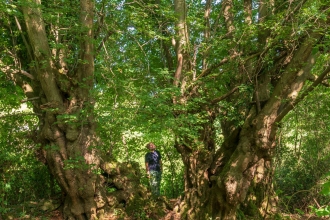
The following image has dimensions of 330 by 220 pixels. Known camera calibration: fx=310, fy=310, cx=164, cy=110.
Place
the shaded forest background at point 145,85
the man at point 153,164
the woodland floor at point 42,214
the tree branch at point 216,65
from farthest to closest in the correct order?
the man at point 153,164
the woodland floor at point 42,214
the tree branch at point 216,65
the shaded forest background at point 145,85

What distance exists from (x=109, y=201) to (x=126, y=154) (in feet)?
5.43

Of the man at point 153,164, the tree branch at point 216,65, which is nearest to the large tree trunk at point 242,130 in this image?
the tree branch at point 216,65

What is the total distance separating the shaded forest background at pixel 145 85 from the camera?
5.82 metres

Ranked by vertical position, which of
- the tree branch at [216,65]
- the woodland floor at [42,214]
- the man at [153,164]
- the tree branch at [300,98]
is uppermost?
the tree branch at [216,65]

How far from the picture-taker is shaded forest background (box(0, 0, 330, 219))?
5820 millimetres

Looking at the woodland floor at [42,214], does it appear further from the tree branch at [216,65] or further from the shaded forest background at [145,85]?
the tree branch at [216,65]

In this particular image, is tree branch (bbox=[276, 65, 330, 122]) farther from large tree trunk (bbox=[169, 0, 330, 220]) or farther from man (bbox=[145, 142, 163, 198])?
man (bbox=[145, 142, 163, 198])

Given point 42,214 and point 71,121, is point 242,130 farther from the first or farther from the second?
point 42,214

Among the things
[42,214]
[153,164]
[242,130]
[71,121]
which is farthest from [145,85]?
[42,214]

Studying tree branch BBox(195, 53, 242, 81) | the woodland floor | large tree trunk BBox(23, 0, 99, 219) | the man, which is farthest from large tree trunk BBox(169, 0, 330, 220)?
large tree trunk BBox(23, 0, 99, 219)

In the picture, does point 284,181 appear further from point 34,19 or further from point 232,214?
point 34,19

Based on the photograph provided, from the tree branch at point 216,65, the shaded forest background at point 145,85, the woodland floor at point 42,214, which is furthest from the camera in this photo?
the woodland floor at point 42,214

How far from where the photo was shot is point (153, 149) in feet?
26.4

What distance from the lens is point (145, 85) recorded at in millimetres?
6258
